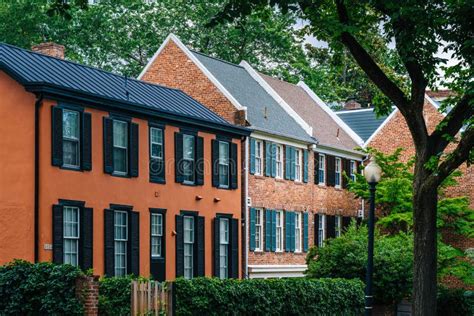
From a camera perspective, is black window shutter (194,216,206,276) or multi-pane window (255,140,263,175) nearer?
black window shutter (194,216,206,276)

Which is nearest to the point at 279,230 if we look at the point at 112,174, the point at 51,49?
the point at 51,49

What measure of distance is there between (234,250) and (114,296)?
16.9 meters

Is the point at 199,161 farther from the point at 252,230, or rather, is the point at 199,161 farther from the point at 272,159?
the point at 272,159

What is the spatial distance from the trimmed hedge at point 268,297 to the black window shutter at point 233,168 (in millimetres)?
6721

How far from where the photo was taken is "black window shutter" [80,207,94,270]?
36344mm

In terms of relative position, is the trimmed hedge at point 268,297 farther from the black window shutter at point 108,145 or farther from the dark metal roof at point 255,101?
the dark metal roof at point 255,101

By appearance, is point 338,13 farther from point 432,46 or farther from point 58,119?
point 58,119

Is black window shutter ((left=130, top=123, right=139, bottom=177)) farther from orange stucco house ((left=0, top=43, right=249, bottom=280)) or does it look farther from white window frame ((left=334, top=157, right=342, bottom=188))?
white window frame ((left=334, top=157, right=342, bottom=188))

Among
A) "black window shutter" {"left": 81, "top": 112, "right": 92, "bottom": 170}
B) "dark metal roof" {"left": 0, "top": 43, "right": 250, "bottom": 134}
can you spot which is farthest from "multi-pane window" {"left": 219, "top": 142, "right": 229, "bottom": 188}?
"black window shutter" {"left": 81, "top": 112, "right": 92, "bottom": 170}

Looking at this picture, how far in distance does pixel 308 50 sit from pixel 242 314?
42.1 metres

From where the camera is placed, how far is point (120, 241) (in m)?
38.7

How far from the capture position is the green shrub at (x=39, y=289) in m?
28.3

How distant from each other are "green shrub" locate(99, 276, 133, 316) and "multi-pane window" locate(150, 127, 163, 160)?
1209 centimetres

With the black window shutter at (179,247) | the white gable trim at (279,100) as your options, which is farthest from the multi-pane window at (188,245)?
the white gable trim at (279,100)
